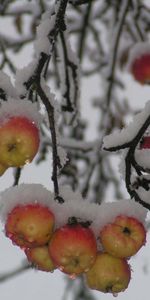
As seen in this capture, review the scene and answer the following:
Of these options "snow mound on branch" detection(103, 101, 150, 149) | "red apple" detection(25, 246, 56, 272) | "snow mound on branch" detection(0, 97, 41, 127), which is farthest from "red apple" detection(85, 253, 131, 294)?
"snow mound on branch" detection(0, 97, 41, 127)

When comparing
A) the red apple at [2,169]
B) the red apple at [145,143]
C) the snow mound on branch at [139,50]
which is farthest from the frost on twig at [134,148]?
the snow mound on branch at [139,50]

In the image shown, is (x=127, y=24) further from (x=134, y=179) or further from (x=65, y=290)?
(x=134, y=179)

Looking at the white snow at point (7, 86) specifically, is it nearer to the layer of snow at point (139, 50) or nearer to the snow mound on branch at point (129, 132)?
the snow mound on branch at point (129, 132)

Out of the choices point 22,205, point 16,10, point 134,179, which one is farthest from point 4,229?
point 16,10

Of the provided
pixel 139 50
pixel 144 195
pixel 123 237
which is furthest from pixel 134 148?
pixel 139 50

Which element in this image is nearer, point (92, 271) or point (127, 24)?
point (92, 271)

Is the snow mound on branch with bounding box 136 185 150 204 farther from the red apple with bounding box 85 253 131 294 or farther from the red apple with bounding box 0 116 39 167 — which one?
the red apple with bounding box 0 116 39 167

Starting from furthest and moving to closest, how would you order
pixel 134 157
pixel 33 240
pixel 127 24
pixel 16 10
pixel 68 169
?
pixel 127 24 → pixel 16 10 → pixel 68 169 → pixel 134 157 → pixel 33 240
